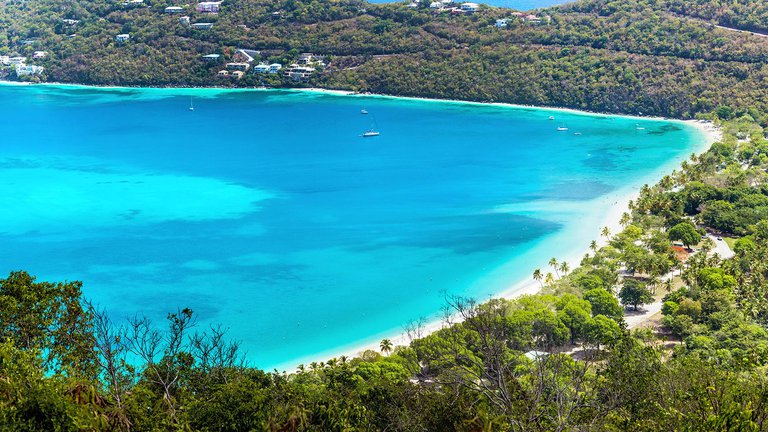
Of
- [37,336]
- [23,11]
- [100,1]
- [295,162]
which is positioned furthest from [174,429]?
[23,11]

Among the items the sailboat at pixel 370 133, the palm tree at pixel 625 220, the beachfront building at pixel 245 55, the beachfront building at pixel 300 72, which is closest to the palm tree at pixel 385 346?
the palm tree at pixel 625 220

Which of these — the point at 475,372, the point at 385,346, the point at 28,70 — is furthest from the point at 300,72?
the point at 475,372

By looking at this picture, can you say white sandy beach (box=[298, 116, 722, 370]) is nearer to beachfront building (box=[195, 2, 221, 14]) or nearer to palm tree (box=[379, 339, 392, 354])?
palm tree (box=[379, 339, 392, 354])

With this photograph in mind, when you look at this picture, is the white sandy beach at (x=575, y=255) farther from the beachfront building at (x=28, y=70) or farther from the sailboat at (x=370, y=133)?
the beachfront building at (x=28, y=70)

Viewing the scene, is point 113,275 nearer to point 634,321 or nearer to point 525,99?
point 634,321

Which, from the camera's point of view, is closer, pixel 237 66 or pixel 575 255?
pixel 575 255

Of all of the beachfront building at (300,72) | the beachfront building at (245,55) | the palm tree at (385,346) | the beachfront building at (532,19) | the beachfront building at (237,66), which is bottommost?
the beachfront building at (300,72)

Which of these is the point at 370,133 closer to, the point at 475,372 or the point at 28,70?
the point at 475,372

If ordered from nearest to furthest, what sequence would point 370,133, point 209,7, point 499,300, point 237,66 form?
point 499,300 → point 370,133 → point 237,66 → point 209,7
